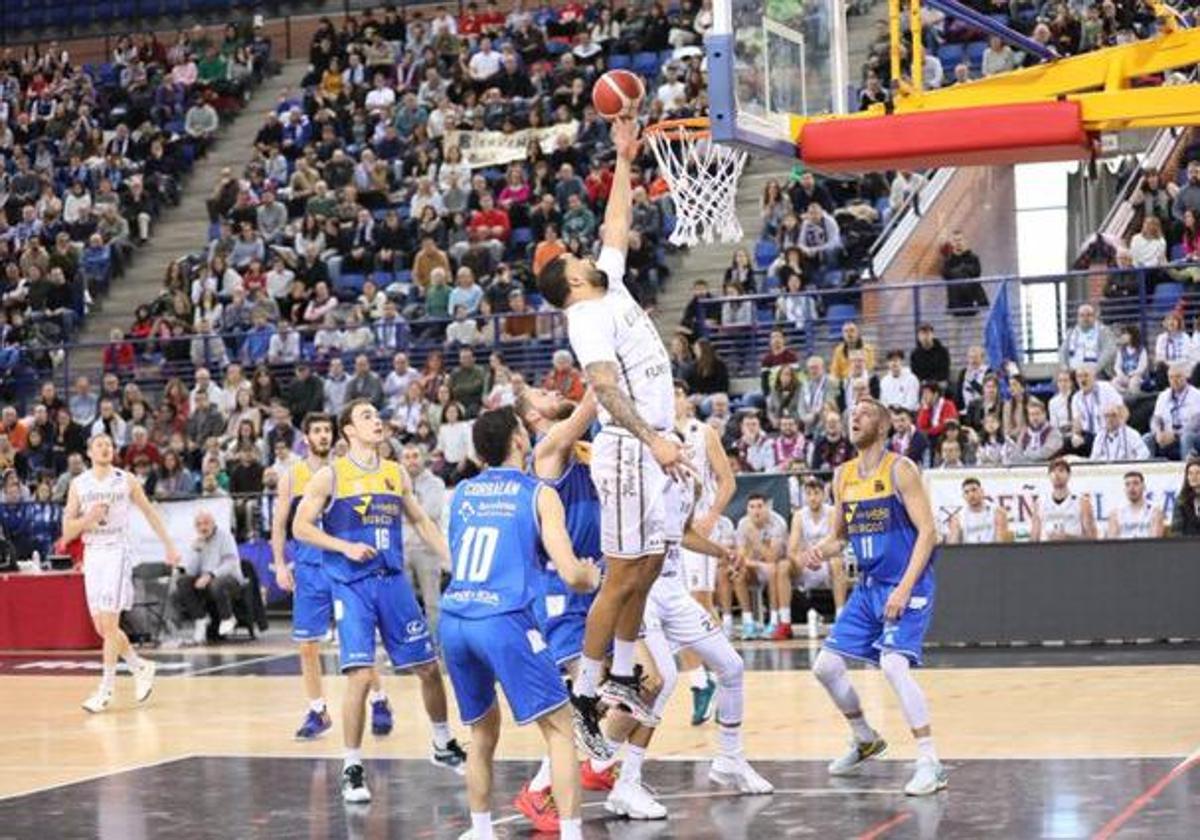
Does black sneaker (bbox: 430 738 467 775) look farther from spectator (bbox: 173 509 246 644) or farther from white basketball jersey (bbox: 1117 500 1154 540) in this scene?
spectator (bbox: 173 509 246 644)

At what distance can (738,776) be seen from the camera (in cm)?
1086

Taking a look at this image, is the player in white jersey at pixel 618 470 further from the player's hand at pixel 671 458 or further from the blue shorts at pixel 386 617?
the blue shorts at pixel 386 617

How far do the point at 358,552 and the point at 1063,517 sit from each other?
938 centimetres

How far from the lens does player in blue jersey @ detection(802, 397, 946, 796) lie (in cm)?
1089

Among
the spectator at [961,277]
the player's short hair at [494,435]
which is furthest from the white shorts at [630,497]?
the spectator at [961,277]


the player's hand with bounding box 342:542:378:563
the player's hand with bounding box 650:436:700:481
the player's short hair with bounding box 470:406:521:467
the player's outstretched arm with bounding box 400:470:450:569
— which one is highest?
the player's short hair with bounding box 470:406:521:467

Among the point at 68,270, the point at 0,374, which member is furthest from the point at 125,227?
the point at 0,374

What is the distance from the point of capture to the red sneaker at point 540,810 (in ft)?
33.1

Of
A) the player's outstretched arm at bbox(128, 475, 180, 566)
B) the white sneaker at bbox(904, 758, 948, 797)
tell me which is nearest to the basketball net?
the white sneaker at bbox(904, 758, 948, 797)

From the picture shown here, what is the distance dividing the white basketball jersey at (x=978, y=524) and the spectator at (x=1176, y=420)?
1914 millimetres

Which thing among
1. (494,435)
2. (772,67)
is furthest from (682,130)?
(494,435)

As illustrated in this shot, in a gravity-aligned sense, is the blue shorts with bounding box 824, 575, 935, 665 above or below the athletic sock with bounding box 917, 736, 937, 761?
above

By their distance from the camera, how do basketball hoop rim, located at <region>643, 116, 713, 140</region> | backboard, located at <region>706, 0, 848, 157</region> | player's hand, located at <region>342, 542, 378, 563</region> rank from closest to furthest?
player's hand, located at <region>342, 542, 378, 563</region> → backboard, located at <region>706, 0, 848, 157</region> → basketball hoop rim, located at <region>643, 116, 713, 140</region>

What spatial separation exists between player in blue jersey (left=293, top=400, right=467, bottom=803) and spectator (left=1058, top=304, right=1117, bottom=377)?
10.8m
